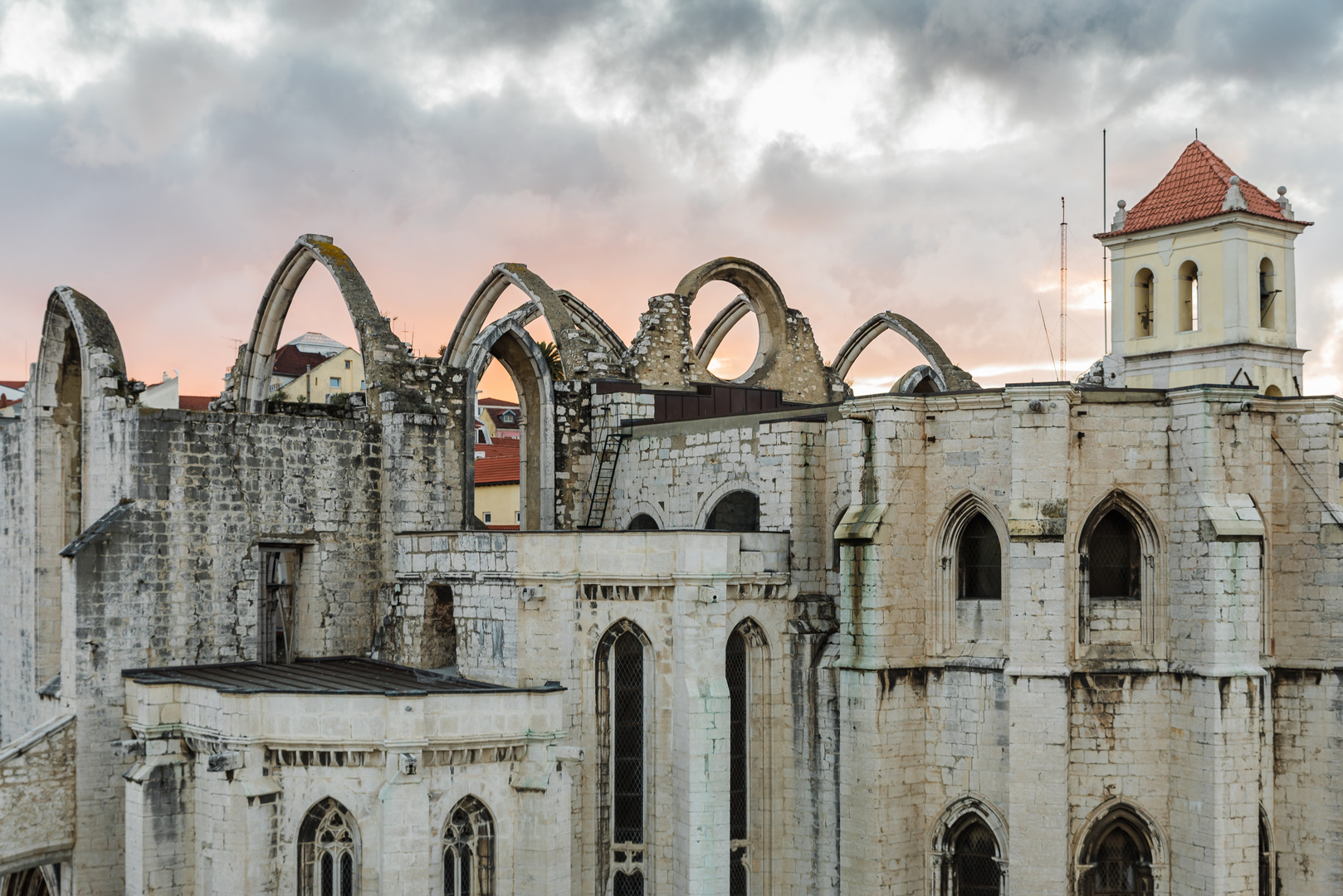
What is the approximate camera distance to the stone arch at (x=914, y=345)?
108ft

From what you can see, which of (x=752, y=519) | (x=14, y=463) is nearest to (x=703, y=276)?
(x=752, y=519)

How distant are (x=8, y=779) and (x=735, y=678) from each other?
11.7 m

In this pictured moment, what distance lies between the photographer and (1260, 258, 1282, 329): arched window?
35594 mm

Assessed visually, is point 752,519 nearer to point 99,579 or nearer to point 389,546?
point 389,546

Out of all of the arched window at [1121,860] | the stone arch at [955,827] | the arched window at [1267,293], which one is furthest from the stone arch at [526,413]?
the arched window at [1267,293]

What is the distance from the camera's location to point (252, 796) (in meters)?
19.3

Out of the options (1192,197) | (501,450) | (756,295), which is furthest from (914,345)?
(501,450)

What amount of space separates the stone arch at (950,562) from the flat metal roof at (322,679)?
6.06 m

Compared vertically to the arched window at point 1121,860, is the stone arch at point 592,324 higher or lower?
higher

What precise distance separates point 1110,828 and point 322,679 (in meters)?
12.5

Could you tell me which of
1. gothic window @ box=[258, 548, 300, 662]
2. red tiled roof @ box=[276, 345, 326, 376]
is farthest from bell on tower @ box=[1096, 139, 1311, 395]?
red tiled roof @ box=[276, 345, 326, 376]

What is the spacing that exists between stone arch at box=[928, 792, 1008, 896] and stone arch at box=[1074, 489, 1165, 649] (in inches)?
116

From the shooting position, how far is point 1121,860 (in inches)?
826

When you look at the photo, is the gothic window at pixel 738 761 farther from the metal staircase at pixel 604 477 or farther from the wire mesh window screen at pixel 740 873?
the metal staircase at pixel 604 477
